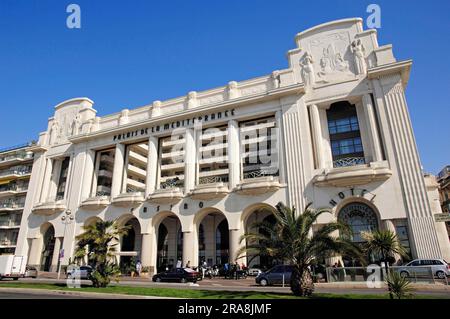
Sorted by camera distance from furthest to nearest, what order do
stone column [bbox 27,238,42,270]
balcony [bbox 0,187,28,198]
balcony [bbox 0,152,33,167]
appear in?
balcony [bbox 0,152,33,167], balcony [bbox 0,187,28,198], stone column [bbox 27,238,42,270]

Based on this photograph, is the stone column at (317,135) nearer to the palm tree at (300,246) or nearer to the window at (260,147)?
the window at (260,147)

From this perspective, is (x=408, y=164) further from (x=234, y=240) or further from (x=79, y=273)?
(x=79, y=273)

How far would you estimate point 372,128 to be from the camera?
1155 inches

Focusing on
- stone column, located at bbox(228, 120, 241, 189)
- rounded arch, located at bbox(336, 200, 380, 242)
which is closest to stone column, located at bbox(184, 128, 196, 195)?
stone column, located at bbox(228, 120, 241, 189)

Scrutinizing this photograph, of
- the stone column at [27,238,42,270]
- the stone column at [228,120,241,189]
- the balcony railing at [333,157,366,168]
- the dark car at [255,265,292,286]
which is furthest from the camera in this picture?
the stone column at [27,238,42,270]

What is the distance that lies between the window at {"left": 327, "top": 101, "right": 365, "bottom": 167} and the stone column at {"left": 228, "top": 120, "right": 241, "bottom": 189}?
1036 centimetres

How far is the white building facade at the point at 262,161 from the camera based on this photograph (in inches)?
1082

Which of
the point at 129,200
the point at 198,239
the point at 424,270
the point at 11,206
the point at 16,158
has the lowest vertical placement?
the point at 424,270

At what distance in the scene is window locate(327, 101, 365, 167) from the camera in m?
31.6

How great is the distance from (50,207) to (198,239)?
21.9 m

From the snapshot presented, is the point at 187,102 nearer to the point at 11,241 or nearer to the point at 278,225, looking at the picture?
the point at 278,225

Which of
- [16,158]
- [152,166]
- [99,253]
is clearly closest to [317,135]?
[152,166]

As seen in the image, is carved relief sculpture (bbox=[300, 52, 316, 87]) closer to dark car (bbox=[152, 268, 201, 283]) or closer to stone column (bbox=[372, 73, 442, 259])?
stone column (bbox=[372, 73, 442, 259])

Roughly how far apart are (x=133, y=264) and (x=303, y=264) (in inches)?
988
